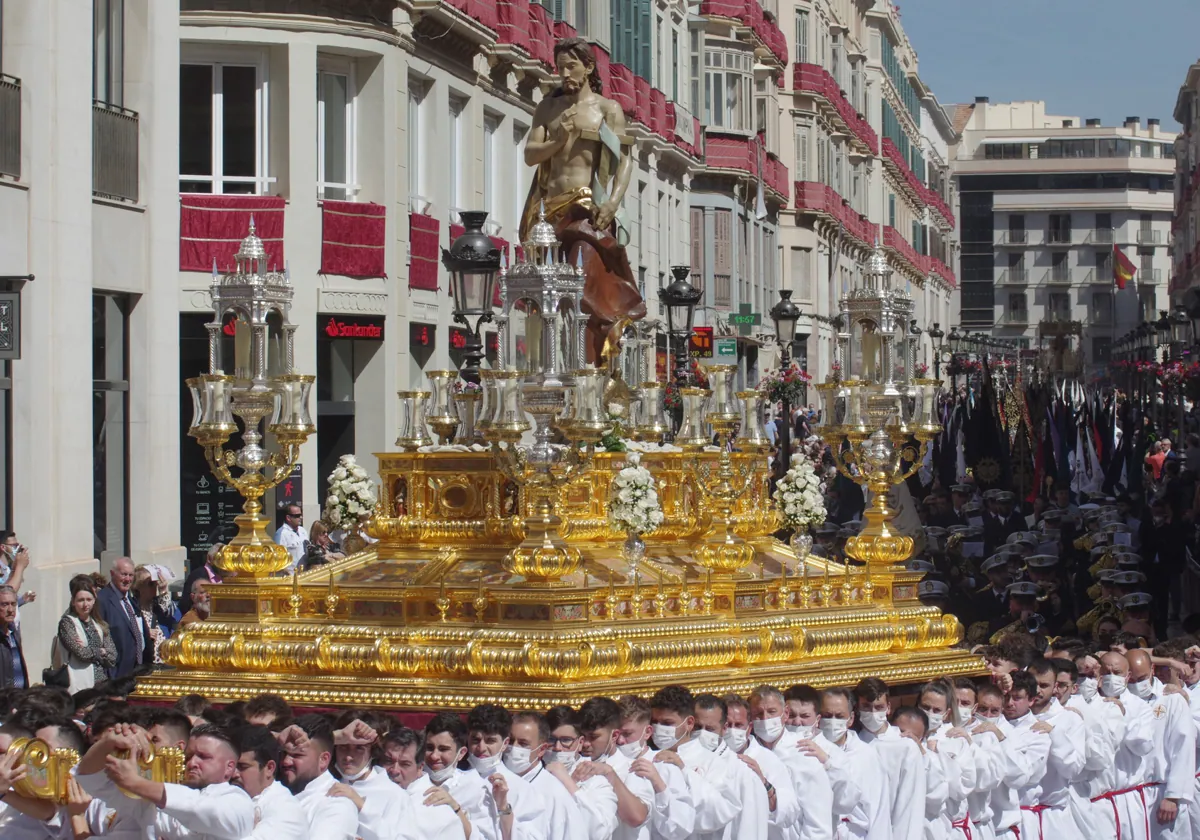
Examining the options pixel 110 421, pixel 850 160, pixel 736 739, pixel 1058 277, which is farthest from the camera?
pixel 1058 277

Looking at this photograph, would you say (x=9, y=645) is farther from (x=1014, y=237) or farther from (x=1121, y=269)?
(x=1014, y=237)

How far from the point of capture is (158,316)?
22.8m

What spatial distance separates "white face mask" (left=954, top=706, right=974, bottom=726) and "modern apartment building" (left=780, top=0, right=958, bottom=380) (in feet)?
103

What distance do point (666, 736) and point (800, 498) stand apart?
22.1ft

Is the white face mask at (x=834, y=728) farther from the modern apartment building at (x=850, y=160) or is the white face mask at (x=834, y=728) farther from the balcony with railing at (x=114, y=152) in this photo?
the modern apartment building at (x=850, y=160)

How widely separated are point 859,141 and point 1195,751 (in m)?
59.7

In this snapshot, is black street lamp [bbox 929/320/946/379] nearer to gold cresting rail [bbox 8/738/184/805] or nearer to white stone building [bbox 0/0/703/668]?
white stone building [bbox 0/0/703/668]

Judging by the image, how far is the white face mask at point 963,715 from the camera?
12.9 m

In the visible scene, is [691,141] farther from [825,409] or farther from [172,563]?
[825,409]

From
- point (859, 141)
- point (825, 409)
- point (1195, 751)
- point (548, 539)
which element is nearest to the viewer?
point (548, 539)

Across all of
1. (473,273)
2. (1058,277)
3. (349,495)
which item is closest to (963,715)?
(349,495)

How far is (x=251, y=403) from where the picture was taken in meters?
14.0

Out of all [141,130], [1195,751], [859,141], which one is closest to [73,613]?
[1195,751]

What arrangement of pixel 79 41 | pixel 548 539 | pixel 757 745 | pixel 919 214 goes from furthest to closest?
pixel 919 214 < pixel 79 41 < pixel 548 539 < pixel 757 745
